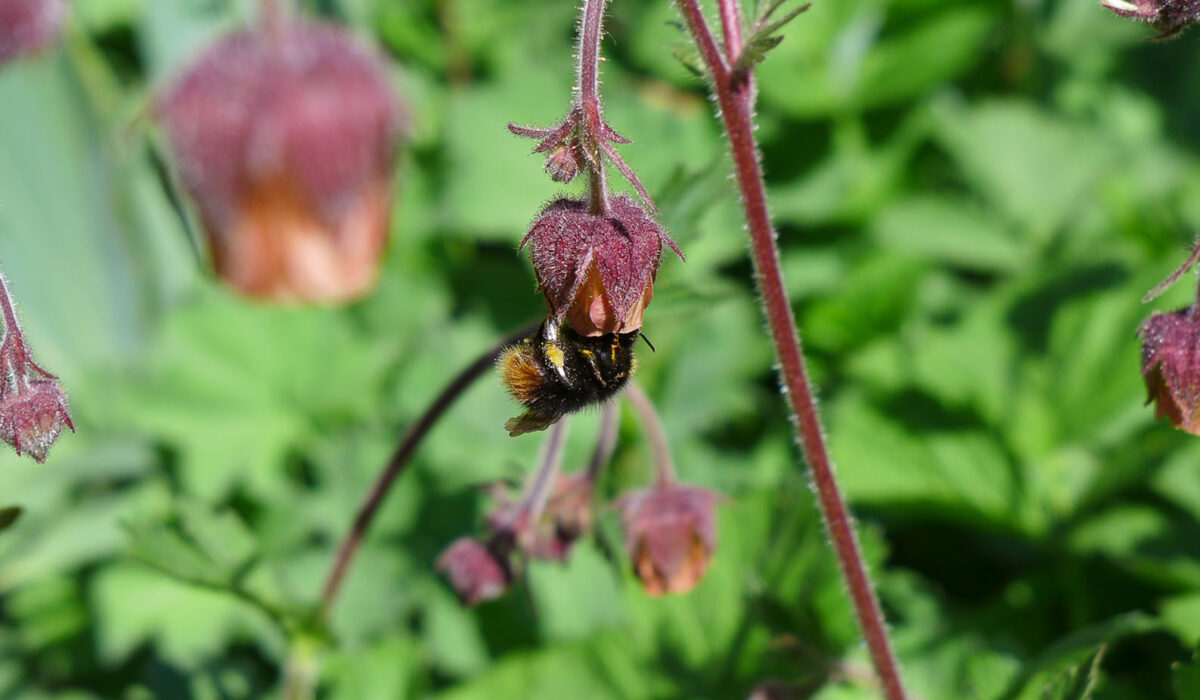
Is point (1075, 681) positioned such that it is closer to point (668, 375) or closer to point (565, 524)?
point (565, 524)

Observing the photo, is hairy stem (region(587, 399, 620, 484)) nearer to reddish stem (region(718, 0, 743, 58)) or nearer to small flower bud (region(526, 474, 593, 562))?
small flower bud (region(526, 474, 593, 562))

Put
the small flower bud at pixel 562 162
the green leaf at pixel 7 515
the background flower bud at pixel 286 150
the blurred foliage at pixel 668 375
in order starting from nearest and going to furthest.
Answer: the small flower bud at pixel 562 162, the green leaf at pixel 7 515, the background flower bud at pixel 286 150, the blurred foliage at pixel 668 375

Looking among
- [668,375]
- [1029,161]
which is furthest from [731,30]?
[1029,161]

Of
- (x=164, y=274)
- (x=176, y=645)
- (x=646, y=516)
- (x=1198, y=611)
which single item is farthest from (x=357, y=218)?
(x=1198, y=611)

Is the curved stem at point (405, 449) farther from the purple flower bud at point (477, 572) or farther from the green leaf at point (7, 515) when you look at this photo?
the green leaf at point (7, 515)

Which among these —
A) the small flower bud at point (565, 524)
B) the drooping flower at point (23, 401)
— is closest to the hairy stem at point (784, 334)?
the small flower bud at point (565, 524)

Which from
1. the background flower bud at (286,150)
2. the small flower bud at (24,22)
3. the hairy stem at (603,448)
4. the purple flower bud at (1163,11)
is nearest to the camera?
the purple flower bud at (1163,11)

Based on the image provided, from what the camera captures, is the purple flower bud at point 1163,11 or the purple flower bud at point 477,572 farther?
the purple flower bud at point 477,572
